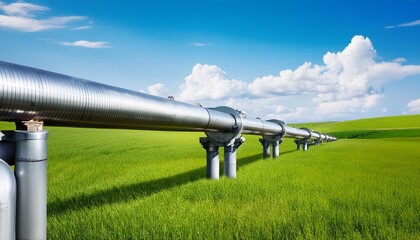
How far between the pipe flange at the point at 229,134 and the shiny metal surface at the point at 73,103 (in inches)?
92.3

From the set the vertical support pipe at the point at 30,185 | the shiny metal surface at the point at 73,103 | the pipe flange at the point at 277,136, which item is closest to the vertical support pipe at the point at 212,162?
the shiny metal surface at the point at 73,103

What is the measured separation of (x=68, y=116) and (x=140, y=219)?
5.17 ft

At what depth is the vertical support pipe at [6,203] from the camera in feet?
8.57

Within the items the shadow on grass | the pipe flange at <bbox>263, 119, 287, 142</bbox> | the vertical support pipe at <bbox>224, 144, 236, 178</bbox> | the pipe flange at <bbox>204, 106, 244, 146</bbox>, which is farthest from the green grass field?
the pipe flange at <bbox>263, 119, 287, 142</bbox>

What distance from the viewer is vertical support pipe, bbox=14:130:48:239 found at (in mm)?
3053

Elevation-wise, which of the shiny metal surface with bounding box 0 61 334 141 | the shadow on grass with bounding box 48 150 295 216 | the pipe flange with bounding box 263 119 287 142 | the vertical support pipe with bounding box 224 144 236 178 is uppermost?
the shiny metal surface with bounding box 0 61 334 141

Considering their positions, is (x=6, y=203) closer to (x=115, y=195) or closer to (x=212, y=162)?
(x=115, y=195)

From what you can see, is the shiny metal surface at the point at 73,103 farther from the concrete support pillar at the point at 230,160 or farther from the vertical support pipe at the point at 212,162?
the concrete support pillar at the point at 230,160

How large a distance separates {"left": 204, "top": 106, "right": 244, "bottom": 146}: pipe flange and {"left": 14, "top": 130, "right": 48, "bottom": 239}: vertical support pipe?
15.9 feet

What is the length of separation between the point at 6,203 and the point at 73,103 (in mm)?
1150

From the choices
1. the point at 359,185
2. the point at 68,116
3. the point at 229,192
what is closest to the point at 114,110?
the point at 68,116

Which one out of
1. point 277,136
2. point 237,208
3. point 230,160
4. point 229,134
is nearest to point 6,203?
point 237,208

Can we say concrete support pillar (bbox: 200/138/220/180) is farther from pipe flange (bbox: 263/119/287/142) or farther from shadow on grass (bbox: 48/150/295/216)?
pipe flange (bbox: 263/119/287/142)

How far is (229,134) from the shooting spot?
8.00 metres
